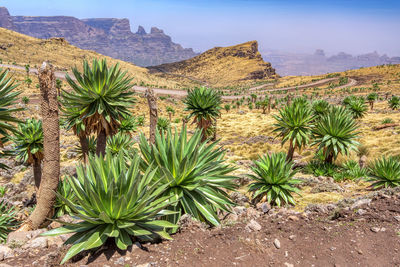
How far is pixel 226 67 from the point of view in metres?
155

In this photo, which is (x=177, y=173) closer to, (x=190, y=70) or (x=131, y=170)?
(x=131, y=170)

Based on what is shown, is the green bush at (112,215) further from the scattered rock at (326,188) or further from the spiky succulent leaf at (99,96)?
the scattered rock at (326,188)

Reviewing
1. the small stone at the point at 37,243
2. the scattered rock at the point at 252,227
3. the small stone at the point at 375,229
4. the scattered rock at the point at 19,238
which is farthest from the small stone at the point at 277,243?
the scattered rock at the point at 19,238

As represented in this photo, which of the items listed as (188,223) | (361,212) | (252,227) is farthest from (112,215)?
(361,212)

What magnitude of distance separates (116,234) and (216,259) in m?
1.30

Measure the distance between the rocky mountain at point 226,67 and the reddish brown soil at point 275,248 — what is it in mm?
128154

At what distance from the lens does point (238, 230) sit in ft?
12.7

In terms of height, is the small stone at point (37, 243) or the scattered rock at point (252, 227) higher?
the scattered rock at point (252, 227)

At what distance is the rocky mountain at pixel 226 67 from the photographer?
141 m

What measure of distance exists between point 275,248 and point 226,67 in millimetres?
158420

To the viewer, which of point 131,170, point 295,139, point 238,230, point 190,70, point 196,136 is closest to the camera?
point 131,170

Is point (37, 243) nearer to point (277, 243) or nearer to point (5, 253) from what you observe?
point (5, 253)

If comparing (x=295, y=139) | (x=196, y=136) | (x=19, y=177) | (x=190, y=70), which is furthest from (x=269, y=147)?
(x=190, y=70)

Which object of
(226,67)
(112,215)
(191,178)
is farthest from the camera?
(226,67)
